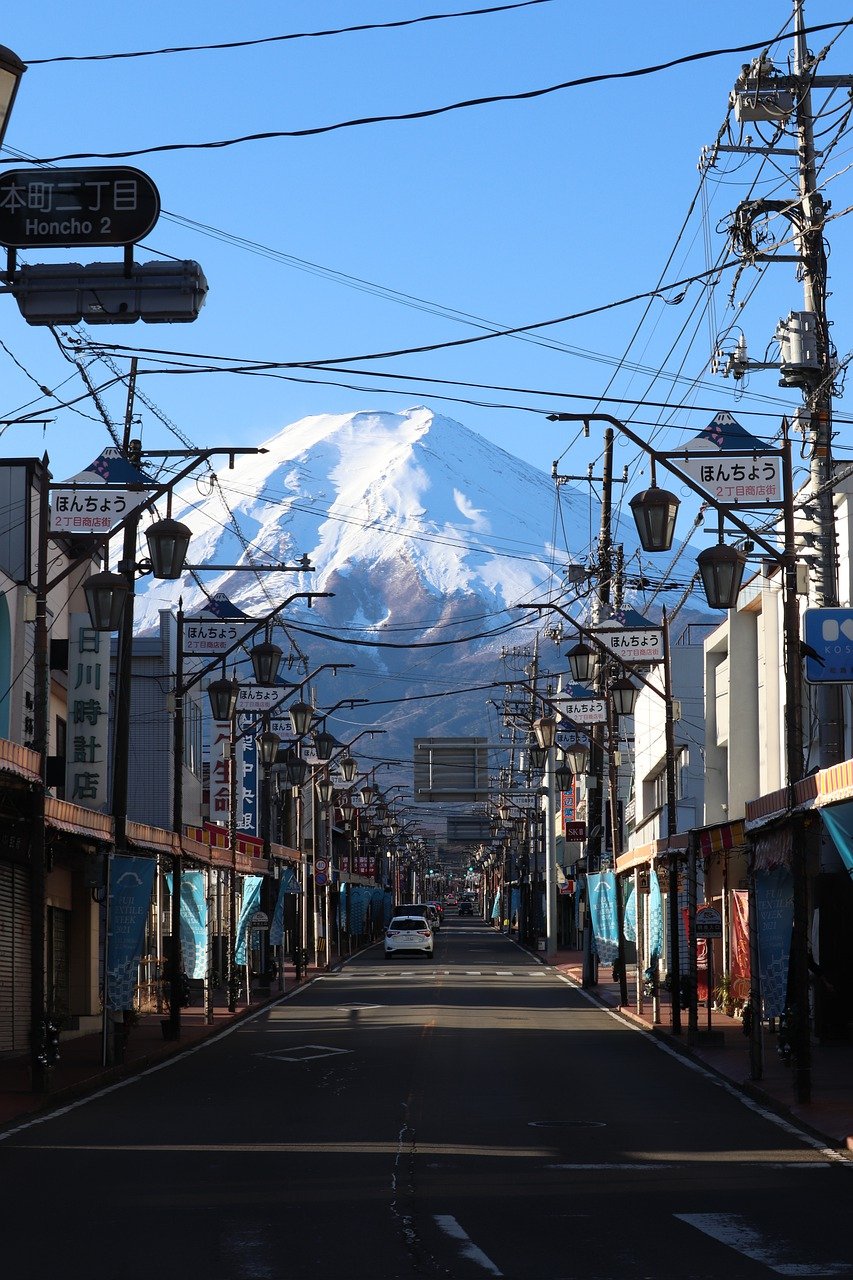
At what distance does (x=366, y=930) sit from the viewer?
96.9 metres

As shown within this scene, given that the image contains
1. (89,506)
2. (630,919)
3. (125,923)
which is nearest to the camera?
(89,506)

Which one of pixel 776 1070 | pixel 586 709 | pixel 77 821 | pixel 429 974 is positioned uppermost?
pixel 586 709

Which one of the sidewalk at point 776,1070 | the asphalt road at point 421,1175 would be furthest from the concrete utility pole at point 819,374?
the asphalt road at point 421,1175

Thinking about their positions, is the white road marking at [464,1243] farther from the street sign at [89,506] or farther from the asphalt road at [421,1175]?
the street sign at [89,506]

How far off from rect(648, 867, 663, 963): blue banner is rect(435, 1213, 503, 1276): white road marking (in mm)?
22372

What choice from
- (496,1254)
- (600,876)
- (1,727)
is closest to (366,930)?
(600,876)

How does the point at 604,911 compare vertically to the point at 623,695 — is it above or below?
below

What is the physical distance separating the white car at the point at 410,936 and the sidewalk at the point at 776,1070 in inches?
1128

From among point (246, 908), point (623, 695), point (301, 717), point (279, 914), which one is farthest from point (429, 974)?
point (623, 695)

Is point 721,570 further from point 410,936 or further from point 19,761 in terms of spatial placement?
point 410,936

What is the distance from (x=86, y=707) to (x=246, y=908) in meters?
7.17

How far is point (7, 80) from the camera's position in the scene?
31.1 ft

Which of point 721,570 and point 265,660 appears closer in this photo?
point 721,570

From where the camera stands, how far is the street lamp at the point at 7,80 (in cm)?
942
